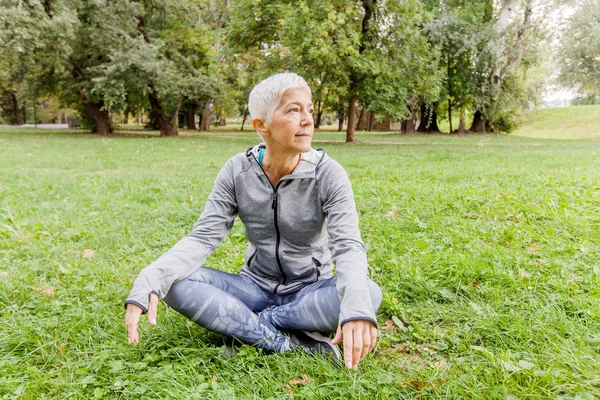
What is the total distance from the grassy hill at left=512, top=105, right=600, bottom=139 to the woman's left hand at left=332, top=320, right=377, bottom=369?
25.9 metres

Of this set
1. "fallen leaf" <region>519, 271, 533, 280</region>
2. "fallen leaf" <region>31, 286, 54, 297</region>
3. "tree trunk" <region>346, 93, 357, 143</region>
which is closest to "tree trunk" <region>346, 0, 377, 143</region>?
"tree trunk" <region>346, 93, 357, 143</region>

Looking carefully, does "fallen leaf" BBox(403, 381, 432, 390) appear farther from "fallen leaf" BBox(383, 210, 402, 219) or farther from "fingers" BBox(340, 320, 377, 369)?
"fallen leaf" BBox(383, 210, 402, 219)

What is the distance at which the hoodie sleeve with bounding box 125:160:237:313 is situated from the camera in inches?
78.3

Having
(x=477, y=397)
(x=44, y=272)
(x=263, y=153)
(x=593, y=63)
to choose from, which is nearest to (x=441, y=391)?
(x=477, y=397)

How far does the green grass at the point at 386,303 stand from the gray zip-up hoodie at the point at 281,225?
46 centimetres

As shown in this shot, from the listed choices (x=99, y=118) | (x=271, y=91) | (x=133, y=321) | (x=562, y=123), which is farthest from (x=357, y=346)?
(x=562, y=123)

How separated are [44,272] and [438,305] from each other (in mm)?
2975

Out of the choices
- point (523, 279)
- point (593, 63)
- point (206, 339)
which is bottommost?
point (206, 339)

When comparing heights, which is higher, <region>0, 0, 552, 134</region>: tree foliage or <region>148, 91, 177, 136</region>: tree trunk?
<region>0, 0, 552, 134</region>: tree foliage

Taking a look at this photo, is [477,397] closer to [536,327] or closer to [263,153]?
[536,327]

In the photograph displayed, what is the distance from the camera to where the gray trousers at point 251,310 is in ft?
7.13

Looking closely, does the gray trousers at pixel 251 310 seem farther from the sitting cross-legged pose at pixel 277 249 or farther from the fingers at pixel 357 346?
the fingers at pixel 357 346

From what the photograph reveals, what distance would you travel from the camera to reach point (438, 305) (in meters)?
2.85

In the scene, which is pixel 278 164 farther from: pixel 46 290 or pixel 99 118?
pixel 99 118
